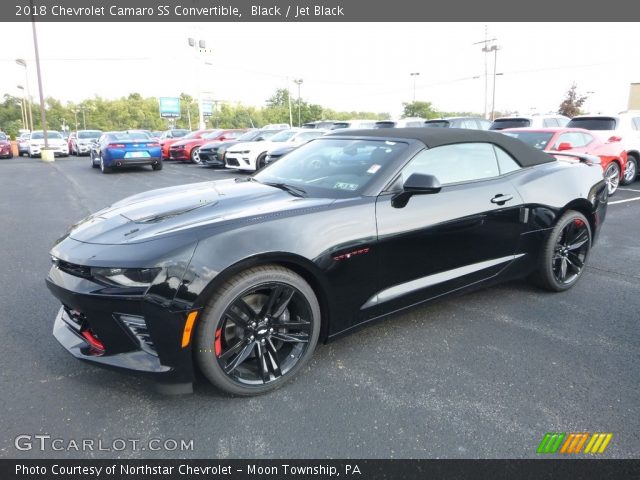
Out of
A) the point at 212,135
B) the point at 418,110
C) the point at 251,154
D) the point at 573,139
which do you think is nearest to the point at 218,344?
the point at 573,139

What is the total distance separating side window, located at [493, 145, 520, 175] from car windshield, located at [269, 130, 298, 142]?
10979mm

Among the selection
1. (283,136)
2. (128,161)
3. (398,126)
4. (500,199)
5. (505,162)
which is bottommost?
(500,199)

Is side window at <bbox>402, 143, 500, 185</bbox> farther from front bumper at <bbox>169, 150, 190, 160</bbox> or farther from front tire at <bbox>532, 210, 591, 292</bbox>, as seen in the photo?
front bumper at <bbox>169, 150, 190, 160</bbox>

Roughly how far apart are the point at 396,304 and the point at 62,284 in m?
1.90

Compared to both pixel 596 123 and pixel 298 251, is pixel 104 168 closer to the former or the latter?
pixel 298 251

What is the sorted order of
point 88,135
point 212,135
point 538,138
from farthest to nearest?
point 88,135 → point 212,135 → point 538,138

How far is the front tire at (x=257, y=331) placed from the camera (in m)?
2.17

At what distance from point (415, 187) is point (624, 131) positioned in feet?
33.1

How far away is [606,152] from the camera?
893 centimetres

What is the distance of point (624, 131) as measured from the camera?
10.1m

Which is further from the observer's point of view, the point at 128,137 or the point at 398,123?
the point at 398,123

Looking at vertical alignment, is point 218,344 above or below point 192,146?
below

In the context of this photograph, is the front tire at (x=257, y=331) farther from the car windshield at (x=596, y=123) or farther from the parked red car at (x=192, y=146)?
the parked red car at (x=192, y=146)
